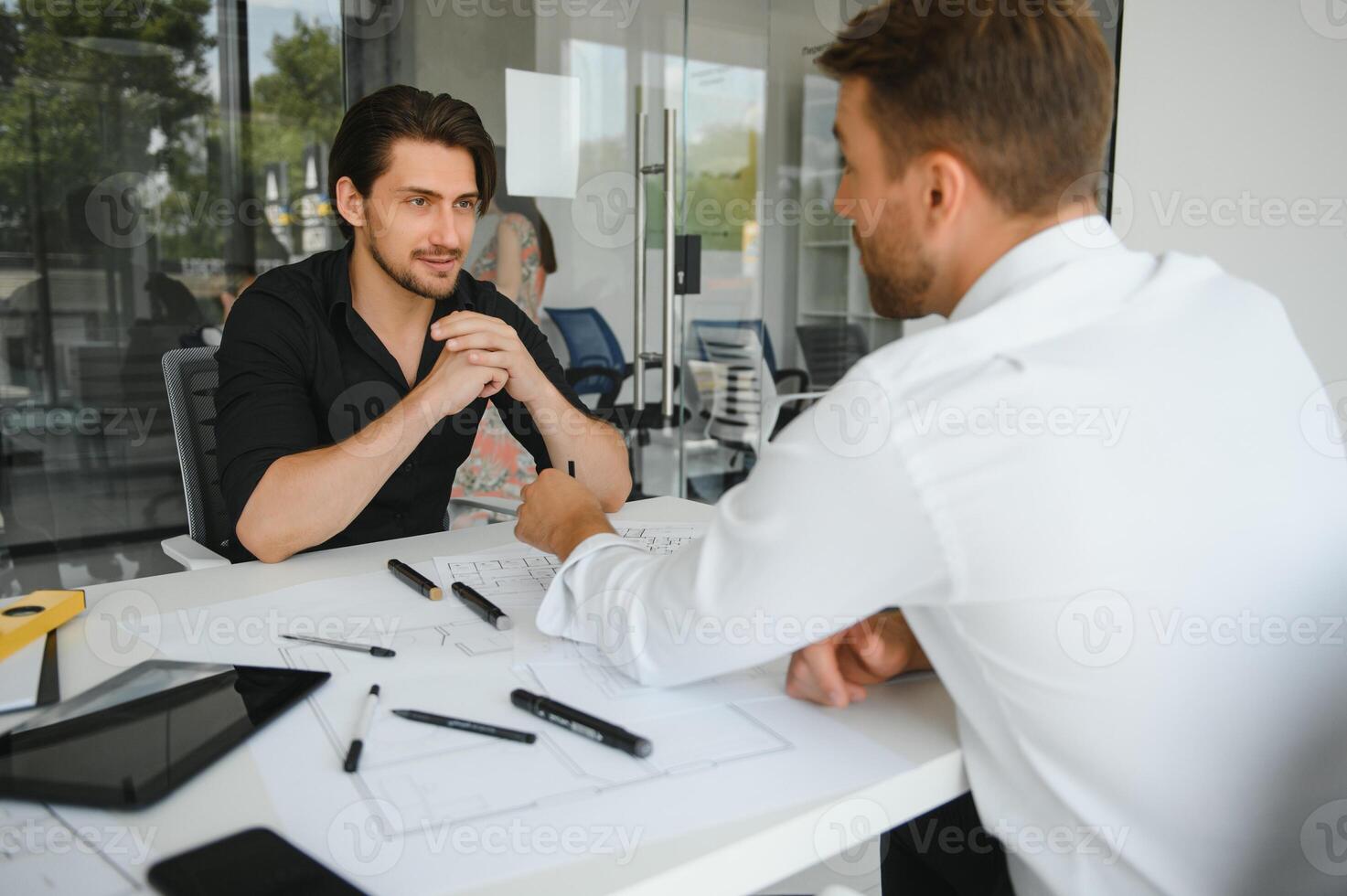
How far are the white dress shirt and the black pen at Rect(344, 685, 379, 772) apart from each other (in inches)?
12.4

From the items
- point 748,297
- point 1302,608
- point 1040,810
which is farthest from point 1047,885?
point 748,297

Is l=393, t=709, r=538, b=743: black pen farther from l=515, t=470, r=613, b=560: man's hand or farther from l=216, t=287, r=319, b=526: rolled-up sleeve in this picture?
l=216, t=287, r=319, b=526: rolled-up sleeve

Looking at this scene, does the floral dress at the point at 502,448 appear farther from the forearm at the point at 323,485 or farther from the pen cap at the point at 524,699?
the pen cap at the point at 524,699

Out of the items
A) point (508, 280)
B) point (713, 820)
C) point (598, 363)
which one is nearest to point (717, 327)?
point (598, 363)

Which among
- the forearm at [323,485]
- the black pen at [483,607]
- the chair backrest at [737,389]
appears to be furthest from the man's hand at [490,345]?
the chair backrest at [737,389]

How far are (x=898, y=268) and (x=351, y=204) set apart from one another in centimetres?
134

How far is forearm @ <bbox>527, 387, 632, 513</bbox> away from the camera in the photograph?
1.82 m

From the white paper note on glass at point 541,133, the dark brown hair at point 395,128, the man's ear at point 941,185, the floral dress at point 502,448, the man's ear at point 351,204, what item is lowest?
the floral dress at point 502,448

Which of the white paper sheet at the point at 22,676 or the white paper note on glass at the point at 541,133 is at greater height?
the white paper note on glass at the point at 541,133

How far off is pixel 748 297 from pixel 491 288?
7.03ft

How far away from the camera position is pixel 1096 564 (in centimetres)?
77

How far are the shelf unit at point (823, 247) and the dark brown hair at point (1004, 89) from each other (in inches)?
179

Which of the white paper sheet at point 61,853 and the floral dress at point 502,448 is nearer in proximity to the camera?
the white paper sheet at point 61,853

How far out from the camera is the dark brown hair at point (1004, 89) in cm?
89
